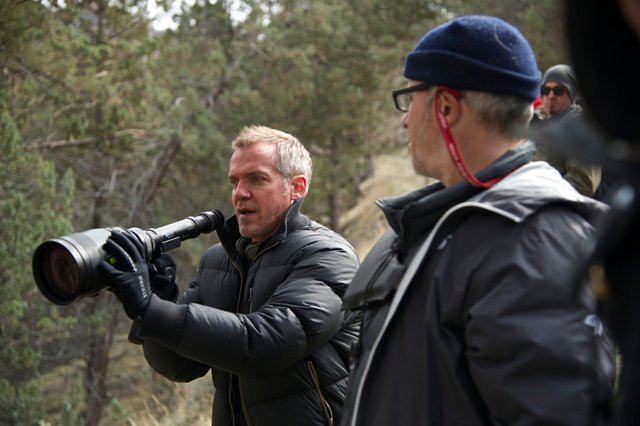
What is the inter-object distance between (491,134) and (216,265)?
5.48 feet

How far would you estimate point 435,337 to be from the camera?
176cm

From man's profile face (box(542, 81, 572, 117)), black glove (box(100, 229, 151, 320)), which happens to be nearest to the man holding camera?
black glove (box(100, 229, 151, 320))

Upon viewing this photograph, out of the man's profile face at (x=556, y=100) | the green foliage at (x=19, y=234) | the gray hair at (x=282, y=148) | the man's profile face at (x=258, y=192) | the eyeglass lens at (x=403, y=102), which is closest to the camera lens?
the eyeglass lens at (x=403, y=102)

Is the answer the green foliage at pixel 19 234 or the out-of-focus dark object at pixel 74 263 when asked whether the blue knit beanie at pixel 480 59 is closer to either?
the out-of-focus dark object at pixel 74 263

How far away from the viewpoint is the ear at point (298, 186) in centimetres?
336

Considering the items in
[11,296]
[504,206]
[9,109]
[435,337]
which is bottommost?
[11,296]

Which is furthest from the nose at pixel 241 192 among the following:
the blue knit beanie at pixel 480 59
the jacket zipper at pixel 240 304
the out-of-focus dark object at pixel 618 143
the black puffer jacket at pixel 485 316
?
the out-of-focus dark object at pixel 618 143

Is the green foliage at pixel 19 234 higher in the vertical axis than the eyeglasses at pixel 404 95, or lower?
lower

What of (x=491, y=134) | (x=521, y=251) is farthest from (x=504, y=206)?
(x=491, y=134)

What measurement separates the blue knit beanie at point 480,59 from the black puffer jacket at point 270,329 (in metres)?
1.16

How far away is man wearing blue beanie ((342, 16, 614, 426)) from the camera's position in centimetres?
163

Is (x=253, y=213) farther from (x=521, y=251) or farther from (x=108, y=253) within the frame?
(x=521, y=251)

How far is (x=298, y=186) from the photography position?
339 centimetres

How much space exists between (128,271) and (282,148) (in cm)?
106
